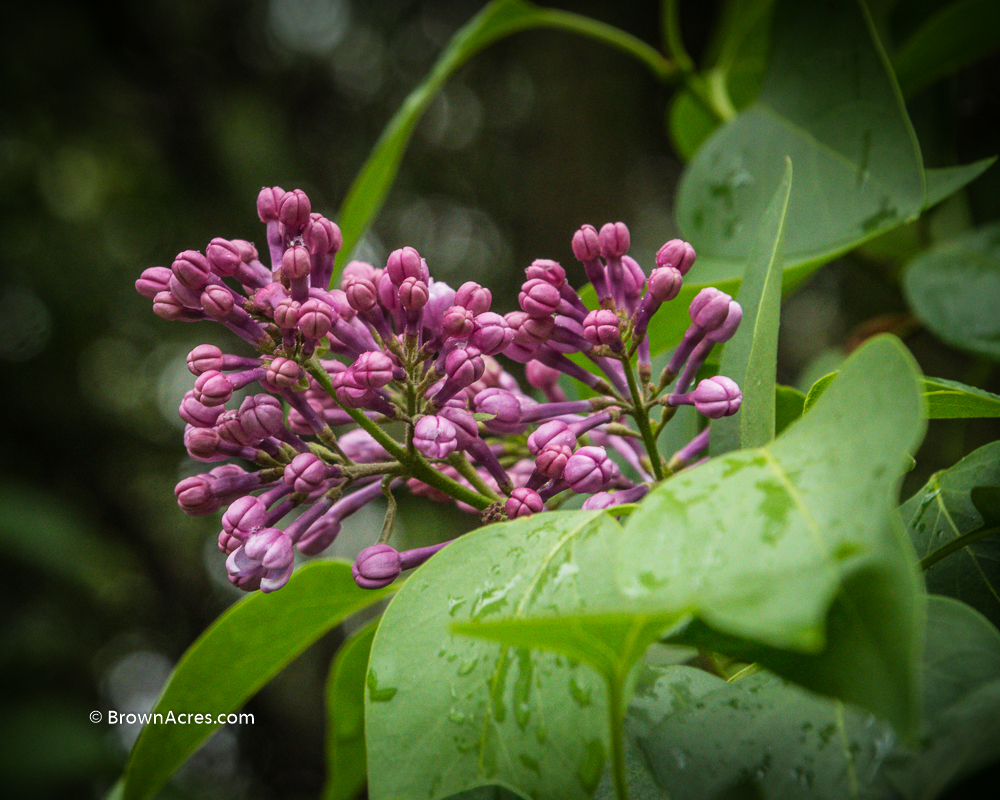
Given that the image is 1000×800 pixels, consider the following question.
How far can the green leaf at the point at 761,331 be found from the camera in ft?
2.02

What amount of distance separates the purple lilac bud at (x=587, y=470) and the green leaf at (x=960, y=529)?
0.31 m

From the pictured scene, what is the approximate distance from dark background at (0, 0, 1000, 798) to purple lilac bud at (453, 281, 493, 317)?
2039mm

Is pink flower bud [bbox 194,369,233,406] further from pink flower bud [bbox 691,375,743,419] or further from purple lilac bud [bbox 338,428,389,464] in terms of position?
pink flower bud [bbox 691,375,743,419]

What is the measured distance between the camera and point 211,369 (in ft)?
2.58

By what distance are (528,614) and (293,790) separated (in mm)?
3678

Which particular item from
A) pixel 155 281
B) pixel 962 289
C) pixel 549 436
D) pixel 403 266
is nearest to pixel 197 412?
pixel 155 281

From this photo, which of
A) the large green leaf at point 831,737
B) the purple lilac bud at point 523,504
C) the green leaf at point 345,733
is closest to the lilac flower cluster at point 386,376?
the purple lilac bud at point 523,504

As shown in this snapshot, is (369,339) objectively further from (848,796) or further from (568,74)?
(568,74)

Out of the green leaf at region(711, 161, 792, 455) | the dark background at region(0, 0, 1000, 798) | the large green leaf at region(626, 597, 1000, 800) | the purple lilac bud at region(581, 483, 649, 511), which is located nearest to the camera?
the large green leaf at region(626, 597, 1000, 800)

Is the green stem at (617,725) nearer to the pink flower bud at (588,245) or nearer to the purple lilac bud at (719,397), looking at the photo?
the purple lilac bud at (719,397)

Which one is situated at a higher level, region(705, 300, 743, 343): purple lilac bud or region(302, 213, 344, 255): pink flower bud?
region(302, 213, 344, 255): pink flower bud

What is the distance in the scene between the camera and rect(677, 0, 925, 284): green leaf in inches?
36.7

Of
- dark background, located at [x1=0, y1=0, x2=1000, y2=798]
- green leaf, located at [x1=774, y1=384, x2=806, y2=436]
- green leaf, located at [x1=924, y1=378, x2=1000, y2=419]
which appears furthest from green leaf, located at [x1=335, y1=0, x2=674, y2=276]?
dark background, located at [x1=0, y1=0, x2=1000, y2=798]

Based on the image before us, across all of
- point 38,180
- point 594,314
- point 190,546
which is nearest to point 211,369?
point 594,314
